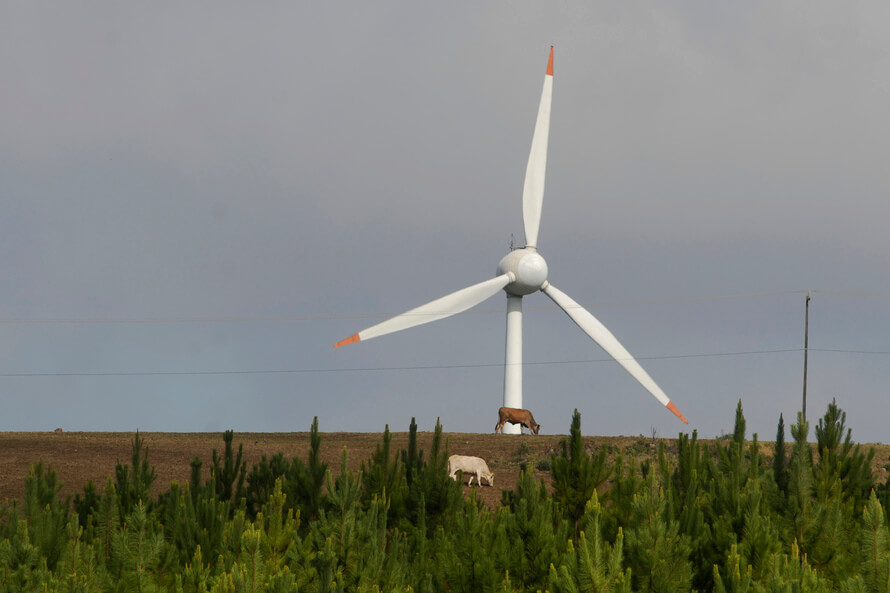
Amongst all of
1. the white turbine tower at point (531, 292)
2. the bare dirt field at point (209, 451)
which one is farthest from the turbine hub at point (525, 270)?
the bare dirt field at point (209, 451)

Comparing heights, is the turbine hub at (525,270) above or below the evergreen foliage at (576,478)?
above

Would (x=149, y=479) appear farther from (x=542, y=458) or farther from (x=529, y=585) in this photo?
(x=542, y=458)

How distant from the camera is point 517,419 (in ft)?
213

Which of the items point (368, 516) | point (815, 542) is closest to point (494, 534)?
point (368, 516)

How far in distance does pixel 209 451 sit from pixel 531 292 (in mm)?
26371

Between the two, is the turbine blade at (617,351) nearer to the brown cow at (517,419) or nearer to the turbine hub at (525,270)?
the turbine hub at (525,270)

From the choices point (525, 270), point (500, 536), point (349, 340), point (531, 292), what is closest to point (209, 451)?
point (349, 340)

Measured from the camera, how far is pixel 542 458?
1871 inches

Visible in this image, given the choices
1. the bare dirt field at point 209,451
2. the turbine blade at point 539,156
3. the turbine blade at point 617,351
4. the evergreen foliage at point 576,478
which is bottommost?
the bare dirt field at point 209,451

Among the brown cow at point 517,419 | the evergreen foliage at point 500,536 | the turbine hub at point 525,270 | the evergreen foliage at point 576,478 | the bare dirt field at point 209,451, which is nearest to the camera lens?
the evergreen foliage at point 500,536

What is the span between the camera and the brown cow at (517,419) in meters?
64.7

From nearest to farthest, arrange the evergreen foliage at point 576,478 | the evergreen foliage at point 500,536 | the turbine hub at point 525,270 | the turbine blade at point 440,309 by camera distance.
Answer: the evergreen foliage at point 500,536 < the evergreen foliage at point 576,478 < the turbine blade at point 440,309 < the turbine hub at point 525,270

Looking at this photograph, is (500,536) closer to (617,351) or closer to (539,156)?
(617,351)

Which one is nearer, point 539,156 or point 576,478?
point 576,478
